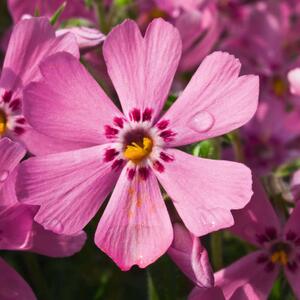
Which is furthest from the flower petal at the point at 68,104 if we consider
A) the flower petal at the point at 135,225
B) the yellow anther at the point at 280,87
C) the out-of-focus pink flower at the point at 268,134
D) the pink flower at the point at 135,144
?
the yellow anther at the point at 280,87

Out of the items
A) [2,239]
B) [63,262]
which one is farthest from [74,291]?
[2,239]

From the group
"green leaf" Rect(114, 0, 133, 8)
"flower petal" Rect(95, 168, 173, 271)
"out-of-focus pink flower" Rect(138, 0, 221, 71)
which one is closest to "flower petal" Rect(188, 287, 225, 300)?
"flower petal" Rect(95, 168, 173, 271)

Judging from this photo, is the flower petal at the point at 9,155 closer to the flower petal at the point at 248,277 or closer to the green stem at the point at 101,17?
the flower petal at the point at 248,277

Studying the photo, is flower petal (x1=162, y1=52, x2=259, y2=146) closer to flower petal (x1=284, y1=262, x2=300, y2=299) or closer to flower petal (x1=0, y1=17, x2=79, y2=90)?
flower petal (x1=0, y1=17, x2=79, y2=90)

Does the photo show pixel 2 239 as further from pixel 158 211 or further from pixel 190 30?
pixel 190 30

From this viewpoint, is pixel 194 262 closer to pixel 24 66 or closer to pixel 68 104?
pixel 68 104

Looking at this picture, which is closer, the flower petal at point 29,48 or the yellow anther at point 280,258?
the flower petal at point 29,48
